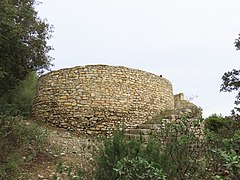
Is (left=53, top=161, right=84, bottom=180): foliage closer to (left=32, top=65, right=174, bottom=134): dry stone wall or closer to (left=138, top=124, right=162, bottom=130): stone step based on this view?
(left=138, top=124, right=162, bottom=130): stone step

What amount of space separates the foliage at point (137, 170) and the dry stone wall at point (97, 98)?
6925mm

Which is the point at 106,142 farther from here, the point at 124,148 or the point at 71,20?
the point at 71,20

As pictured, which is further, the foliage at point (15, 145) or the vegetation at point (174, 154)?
the foliage at point (15, 145)

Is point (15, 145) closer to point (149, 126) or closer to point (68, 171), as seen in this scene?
point (68, 171)

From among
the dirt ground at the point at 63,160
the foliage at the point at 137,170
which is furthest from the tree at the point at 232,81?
the foliage at the point at 137,170

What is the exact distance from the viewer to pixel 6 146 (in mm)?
5695

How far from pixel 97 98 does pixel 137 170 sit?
291 inches

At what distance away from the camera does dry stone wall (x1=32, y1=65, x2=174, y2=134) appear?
9508mm

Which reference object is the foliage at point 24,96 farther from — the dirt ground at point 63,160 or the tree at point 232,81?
the tree at point 232,81

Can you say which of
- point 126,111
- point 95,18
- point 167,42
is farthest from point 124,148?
point 167,42

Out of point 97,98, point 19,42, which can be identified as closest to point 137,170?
point 19,42

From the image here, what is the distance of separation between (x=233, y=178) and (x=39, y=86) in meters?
9.65

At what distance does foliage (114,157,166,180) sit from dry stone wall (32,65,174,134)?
22.7 ft

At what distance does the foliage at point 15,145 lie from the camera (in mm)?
5020
